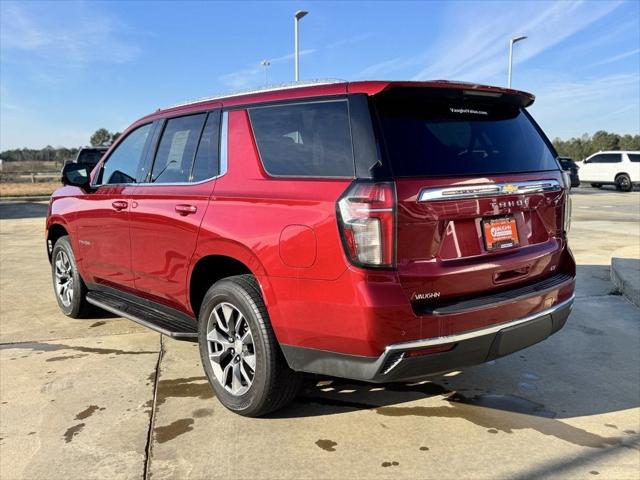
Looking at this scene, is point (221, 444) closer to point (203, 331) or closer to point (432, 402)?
point (203, 331)

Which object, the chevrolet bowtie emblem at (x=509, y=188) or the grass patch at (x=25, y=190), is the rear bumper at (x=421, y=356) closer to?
the chevrolet bowtie emblem at (x=509, y=188)

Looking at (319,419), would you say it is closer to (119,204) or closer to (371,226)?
(371,226)

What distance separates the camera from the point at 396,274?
8.05ft

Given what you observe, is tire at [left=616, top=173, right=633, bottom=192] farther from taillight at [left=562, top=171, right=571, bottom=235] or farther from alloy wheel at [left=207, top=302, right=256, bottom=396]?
alloy wheel at [left=207, top=302, right=256, bottom=396]

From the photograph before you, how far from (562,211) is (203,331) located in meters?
2.36

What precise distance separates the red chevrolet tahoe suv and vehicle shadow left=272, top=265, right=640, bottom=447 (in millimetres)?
539

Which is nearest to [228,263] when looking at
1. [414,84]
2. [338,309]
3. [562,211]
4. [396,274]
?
[338,309]

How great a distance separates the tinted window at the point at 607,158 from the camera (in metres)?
28.3

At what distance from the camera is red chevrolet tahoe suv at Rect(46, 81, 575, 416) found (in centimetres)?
248

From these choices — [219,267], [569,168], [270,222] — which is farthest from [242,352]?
[569,168]

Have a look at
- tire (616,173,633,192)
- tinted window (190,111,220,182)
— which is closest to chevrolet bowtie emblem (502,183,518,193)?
tinted window (190,111,220,182)

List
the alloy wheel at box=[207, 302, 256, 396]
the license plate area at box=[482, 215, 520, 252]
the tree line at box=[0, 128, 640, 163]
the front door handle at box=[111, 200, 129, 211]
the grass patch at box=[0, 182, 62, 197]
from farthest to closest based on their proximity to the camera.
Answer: the tree line at box=[0, 128, 640, 163]
the grass patch at box=[0, 182, 62, 197]
the front door handle at box=[111, 200, 129, 211]
the alloy wheel at box=[207, 302, 256, 396]
the license plate area at box=[482, 215, 520, 252]

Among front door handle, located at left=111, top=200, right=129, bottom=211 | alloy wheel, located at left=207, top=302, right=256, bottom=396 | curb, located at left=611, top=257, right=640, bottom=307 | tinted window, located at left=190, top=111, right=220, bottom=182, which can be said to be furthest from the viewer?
curb, located at left=611, top=257, right=640, bottom=307

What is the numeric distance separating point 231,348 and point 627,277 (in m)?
4.95
